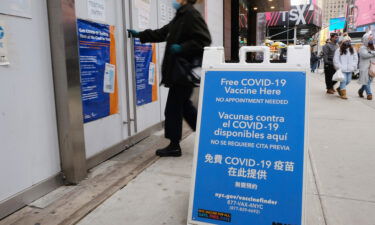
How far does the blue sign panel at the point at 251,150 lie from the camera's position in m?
2.00

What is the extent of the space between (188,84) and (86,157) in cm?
125

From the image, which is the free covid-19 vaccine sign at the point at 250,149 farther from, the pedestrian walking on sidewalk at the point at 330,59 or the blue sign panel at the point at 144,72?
the pedestrian walking on sidewalk at the point at 330,59

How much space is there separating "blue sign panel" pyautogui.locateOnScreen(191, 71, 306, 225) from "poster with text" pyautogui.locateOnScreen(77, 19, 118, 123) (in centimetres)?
144

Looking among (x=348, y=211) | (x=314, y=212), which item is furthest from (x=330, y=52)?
(x=314, y=212)

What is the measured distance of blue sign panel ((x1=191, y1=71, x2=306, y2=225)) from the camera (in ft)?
6.56

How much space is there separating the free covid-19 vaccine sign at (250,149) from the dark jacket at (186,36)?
1.12 metres

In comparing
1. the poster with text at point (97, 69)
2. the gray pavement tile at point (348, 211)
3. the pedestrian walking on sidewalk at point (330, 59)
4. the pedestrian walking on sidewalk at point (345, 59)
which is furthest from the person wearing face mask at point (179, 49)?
the pedestrian walking on sidewalk at point (330, 59)

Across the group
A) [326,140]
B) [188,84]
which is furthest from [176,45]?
[326,140]

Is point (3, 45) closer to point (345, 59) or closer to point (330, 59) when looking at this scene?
point (345, 59)

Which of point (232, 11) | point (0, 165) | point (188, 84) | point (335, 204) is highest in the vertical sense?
point (232, 11)

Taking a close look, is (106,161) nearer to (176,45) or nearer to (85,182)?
(85,182)

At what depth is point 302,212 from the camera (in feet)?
6.35

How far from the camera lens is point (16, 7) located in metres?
2.35

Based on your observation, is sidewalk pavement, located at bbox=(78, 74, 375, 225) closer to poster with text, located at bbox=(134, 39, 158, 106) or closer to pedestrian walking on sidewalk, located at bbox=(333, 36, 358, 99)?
poster with text, located at bbox=(134, 39, 158, 106)
